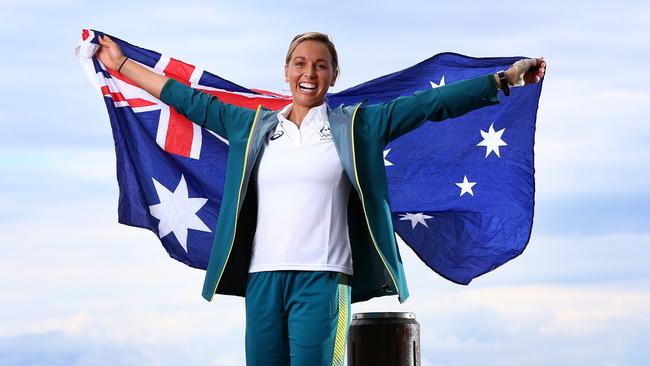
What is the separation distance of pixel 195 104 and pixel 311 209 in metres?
1.03

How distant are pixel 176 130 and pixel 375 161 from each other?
173cm

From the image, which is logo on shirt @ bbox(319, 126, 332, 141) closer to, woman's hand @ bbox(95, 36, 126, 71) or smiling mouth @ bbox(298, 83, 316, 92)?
smiling mouth @ bbox(298, 83, 316, 92)

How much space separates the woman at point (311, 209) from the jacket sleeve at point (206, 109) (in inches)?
0.8

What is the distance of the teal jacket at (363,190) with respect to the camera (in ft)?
14.7

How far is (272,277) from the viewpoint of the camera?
431cm

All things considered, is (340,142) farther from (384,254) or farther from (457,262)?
(457,262)

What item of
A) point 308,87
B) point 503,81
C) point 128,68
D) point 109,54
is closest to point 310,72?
point 308,87

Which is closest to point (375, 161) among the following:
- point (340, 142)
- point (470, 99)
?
point (340, 142)

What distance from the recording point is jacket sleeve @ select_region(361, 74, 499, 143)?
4.52 m

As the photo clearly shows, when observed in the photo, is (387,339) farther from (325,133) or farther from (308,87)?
(308,87)

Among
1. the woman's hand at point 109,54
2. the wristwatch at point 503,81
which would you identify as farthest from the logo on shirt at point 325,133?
the woman's hand at point 109,54

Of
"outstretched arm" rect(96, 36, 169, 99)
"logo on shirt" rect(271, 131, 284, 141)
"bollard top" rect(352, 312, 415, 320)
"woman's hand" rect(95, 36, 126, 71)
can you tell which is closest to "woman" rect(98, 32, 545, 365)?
"logo on shirt" rect(271, 131, 284, 141)

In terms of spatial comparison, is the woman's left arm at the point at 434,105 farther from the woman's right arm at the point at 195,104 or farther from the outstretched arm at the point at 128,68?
the outstretched arm at the point at 128,68

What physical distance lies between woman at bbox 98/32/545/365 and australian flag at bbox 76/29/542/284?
1.24 meters
